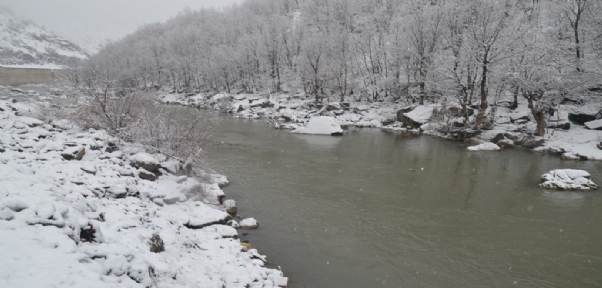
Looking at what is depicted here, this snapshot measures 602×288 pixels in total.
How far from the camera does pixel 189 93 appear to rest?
63219mm

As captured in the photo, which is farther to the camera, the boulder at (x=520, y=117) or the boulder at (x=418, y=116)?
the boulder at (x=418, y=116)

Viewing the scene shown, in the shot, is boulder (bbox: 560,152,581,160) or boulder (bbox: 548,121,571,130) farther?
boulder (bbox: 548,121,571,130)

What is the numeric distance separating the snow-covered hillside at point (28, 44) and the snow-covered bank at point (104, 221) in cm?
7873

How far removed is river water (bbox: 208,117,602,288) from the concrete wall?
41419 millimetres

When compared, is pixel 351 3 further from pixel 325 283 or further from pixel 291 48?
pixel 325 283

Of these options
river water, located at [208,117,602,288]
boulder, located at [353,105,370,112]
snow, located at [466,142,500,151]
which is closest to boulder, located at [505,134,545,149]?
river water, located at [208,117,602,288]

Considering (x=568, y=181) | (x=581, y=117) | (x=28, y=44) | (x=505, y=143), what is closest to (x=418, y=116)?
(x=505, y=143)

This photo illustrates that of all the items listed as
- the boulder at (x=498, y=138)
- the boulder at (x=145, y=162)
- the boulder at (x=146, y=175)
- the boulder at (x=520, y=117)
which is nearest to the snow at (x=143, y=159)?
the boulder at (x=145, y=162)

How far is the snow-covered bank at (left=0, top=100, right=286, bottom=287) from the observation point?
157 inches

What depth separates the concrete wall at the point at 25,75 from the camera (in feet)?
141

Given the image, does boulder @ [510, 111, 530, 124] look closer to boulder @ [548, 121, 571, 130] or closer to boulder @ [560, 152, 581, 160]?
boulder @ [548, 121, 571, 130]

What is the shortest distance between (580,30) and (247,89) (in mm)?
45839

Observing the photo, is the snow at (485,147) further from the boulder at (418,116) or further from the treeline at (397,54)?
the boulder at (418,116)

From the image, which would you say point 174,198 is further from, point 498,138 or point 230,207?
point 498,138
